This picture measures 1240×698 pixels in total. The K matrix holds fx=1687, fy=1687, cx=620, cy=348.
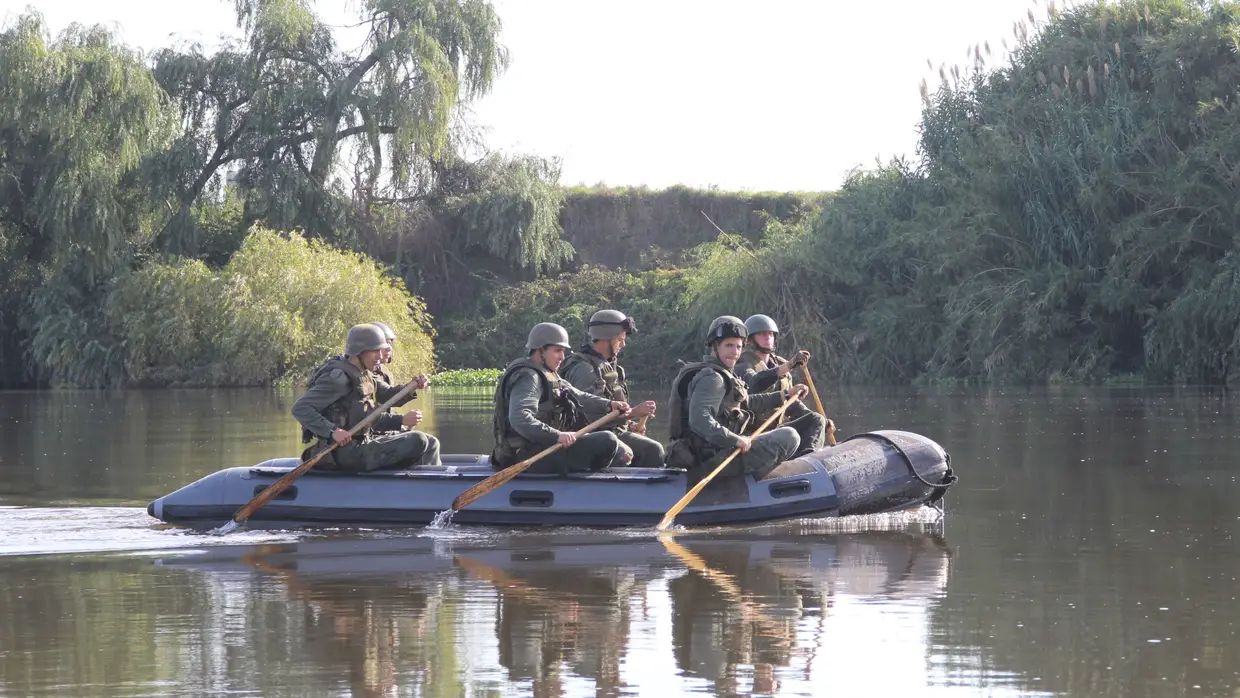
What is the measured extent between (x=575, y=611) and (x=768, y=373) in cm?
386

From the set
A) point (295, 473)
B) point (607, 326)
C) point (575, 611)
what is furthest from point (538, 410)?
point (575, 611)

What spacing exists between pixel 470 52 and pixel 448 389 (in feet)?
22.7

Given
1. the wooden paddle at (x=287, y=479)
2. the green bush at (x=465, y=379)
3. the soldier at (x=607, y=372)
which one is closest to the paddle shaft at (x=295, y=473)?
the wooden paddle at (x=287, y=479)

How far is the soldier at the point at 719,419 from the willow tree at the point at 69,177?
23.8 meters

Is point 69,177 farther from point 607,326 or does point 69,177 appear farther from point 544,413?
point 544,413

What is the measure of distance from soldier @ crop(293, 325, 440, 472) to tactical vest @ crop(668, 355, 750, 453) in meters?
1.58

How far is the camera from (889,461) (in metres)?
10.5

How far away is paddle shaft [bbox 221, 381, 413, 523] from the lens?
10.2 metres

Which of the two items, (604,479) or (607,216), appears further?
(607,216)

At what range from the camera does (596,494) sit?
10164 millimetres

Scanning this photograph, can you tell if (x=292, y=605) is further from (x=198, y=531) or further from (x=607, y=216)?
(x=607, y=216)

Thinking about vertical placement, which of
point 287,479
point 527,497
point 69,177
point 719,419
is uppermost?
point 69,177

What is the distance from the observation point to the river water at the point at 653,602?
6.05 metres

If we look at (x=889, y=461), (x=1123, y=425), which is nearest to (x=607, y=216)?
(x=1123, y=425)
